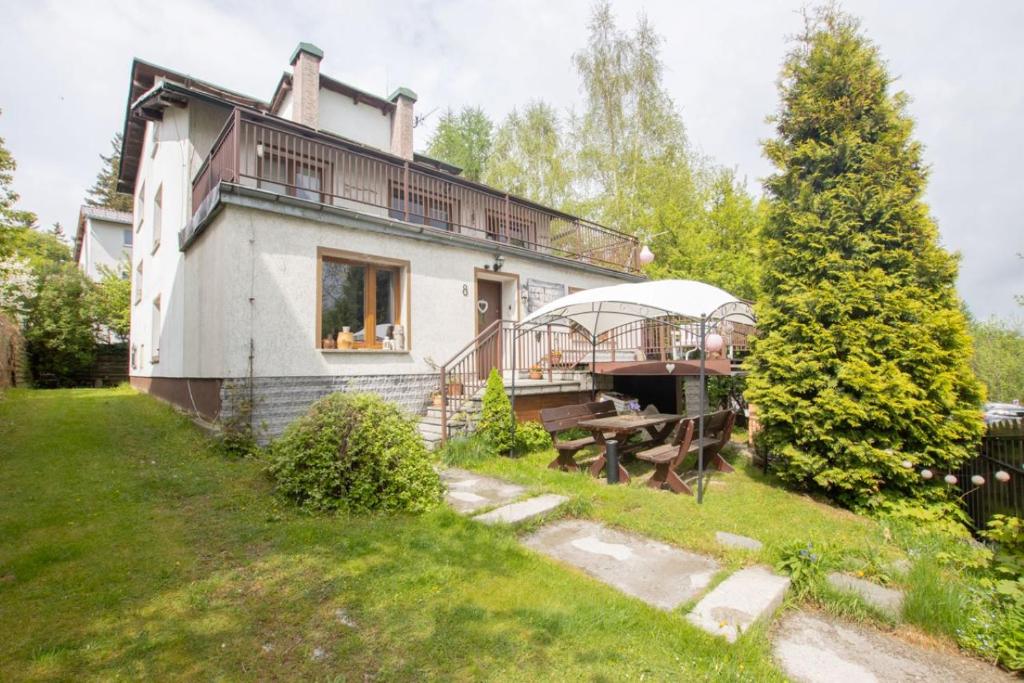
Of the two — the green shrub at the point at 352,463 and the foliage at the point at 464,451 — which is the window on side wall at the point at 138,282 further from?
the green shrub at the point at 352,463

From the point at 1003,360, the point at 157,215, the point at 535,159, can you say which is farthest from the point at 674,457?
the point at 1003,360

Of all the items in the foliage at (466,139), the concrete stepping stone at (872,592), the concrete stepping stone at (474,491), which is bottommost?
the concrete stepping stone at (872,592)

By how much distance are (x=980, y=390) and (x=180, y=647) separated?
7751 mm

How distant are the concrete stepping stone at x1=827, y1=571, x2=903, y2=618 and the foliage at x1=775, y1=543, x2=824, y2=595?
0.10m

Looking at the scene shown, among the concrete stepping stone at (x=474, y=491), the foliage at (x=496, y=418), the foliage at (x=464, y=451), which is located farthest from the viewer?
the foliage at (x=496, y=418)

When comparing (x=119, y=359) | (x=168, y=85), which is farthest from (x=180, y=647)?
(x=119, y=359)

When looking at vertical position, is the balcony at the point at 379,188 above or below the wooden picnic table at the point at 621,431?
above

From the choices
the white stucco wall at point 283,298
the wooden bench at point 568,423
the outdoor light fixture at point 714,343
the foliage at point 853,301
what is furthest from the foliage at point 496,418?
the outdoor light fixture at point 714,343

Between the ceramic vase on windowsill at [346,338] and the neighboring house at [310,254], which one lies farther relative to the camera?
the ceramic vase on windowsill at [346,338]

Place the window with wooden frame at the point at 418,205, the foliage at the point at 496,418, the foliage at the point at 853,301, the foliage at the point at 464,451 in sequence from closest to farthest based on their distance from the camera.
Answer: the foliage at the point at 853,301, the foliage at the point at 464,451, the foliage at the point at 496,418, the window with wooden frame at the point at 418,205

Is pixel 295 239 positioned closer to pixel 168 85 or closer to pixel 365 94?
pixel 168 85

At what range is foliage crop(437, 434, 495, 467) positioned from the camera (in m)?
7.11

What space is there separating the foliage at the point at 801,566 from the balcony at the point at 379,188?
7.54 metres

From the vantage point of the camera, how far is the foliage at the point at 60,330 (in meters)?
18.5
